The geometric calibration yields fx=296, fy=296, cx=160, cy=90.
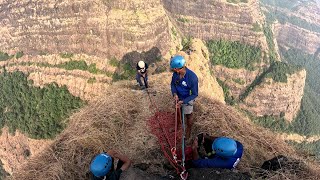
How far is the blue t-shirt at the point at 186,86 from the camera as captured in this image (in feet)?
27.8

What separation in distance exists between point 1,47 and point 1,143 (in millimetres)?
14694

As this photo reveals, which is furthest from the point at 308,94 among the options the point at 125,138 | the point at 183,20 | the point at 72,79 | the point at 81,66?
the point at 125,138

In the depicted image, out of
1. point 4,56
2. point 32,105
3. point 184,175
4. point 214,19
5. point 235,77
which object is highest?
point 184,175

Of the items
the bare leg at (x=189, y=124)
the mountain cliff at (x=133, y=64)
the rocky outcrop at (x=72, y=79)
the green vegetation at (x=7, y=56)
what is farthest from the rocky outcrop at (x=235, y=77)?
the bare leg at (x=189, y=124)

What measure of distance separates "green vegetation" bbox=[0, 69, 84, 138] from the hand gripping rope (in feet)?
98.8

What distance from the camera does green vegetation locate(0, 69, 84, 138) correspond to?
3944 centimetres

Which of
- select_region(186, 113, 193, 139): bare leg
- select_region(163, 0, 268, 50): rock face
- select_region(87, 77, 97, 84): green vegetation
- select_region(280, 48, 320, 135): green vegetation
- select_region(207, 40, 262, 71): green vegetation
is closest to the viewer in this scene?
select_region(186, 113, 193, 139): bare leg

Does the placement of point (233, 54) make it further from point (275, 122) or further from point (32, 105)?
point (32, 105)

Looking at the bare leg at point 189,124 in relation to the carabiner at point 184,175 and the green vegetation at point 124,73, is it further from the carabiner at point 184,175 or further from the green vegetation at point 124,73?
the green vegetation at point 124,73

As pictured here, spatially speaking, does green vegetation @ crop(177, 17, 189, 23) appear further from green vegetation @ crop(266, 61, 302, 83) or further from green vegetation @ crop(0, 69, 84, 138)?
green vegetation @ crop(0, 69, 84, 138)

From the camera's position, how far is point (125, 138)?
8773 mm

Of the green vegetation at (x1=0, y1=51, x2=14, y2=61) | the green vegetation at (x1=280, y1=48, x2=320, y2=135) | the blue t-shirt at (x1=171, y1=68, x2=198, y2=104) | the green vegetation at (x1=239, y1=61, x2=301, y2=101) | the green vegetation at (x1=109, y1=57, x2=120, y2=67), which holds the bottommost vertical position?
the green vegetation at (x1=280, y1=48, x2=320, y2=135)

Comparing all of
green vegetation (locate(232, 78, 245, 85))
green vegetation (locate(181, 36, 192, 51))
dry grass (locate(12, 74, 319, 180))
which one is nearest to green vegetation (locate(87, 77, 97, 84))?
green vegetation (locate(181, 36, 192, 51))

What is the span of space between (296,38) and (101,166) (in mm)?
149419
